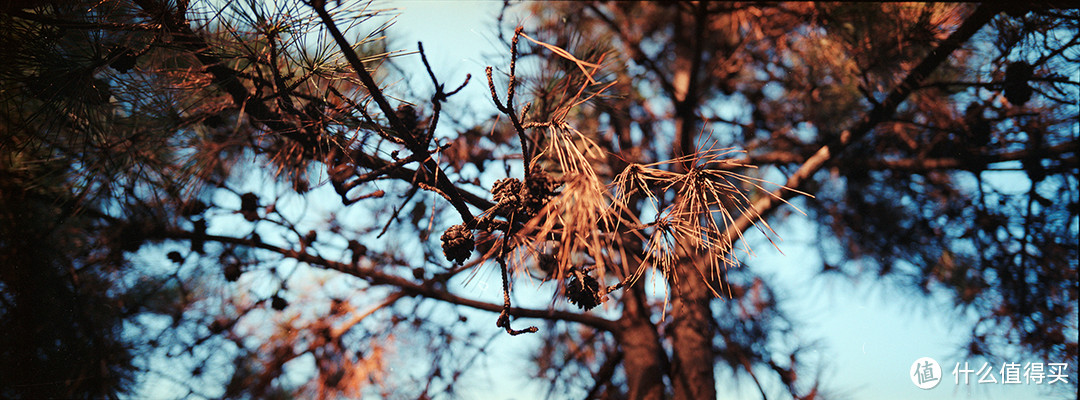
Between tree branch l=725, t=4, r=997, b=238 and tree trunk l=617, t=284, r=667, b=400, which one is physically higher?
tree branch l=725, t=4, r=997, b=238

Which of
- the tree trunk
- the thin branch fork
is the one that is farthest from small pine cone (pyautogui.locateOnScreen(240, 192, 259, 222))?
the tree trunk

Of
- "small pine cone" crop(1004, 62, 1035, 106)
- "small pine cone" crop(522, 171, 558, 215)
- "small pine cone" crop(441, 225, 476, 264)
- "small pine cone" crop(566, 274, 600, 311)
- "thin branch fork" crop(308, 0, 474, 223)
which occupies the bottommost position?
"small pine cone" crop(566, 274, 600, 311)

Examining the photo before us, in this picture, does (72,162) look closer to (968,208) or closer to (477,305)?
(477,305)

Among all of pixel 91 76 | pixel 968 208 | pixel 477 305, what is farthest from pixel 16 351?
pixel 968 208

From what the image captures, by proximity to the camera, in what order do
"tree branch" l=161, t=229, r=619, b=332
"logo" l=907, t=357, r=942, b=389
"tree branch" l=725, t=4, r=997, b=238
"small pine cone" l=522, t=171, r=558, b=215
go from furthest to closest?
"logo" l=907, t=357, r=942, b=389, "tree branch" l=161, t=229, r=619, b=332, "tree branch" l=725, t=4, r=997, b=238, "small pine cone" l=522, t=171, r=558, b=215

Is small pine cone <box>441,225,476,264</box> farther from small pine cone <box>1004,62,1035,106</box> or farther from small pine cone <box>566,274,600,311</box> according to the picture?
small pine cone <box>1004,62,1035,106</box>


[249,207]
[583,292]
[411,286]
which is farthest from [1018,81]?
[249,207]

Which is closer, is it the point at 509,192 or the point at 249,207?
the point at 509,192

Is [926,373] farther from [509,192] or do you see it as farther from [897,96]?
[509,192]
